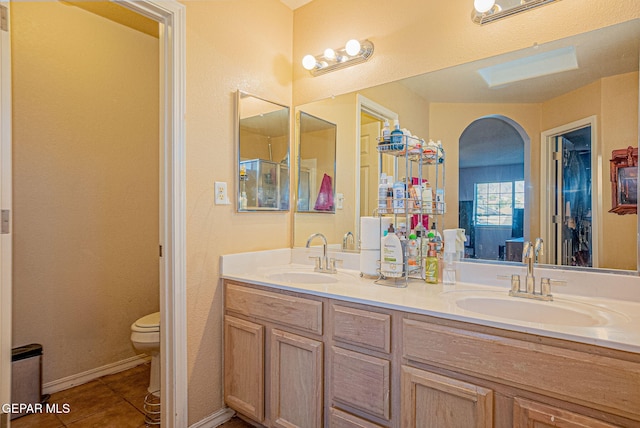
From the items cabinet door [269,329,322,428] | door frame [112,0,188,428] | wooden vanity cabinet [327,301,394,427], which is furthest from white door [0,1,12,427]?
wooden vanity cabinet [327,301,394,427]

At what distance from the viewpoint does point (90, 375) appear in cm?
231

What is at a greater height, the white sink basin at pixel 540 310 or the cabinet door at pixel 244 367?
the white sink basin at pixel 540 310

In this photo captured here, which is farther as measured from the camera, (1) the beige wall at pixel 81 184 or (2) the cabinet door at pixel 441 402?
(1) the beige wall at pixel 81 184

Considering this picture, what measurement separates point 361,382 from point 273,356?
473 mm

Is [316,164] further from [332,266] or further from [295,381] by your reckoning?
[295,381]

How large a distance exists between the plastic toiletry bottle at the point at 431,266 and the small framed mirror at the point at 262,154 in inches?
38.6

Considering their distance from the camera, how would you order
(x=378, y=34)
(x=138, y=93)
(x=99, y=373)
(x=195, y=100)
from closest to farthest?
(x=195, y=100)
(x=378, y=34)
(x=99, y=373)
(x=138, y=93)

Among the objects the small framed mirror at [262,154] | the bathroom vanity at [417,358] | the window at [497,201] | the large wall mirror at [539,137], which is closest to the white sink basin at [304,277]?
the bathroom vanity at [417,358]

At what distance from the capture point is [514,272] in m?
1.44

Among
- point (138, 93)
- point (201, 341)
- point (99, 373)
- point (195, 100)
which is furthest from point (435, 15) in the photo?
point (99, 373)

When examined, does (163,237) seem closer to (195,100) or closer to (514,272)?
(195,100)

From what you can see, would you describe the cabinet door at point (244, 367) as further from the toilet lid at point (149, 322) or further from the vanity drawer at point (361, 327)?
the toilet lid at point (149, 322)

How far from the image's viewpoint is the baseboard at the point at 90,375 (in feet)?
7.01

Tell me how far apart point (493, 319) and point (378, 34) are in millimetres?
1550
